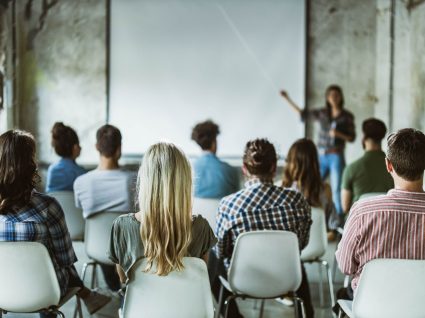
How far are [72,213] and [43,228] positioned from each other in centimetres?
162

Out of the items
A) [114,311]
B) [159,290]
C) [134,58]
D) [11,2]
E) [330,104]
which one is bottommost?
[114,311]

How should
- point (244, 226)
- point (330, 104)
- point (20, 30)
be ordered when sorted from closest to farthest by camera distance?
point (244, 226), point (330, 104), point (20, 30)

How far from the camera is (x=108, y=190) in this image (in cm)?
401

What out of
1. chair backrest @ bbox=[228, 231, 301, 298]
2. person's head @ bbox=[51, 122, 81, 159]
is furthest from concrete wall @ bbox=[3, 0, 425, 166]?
chair backrest @ bbox=[228, 231, 301, 298]

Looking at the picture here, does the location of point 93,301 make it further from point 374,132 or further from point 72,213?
point 374,132

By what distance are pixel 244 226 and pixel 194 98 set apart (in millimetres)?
4388

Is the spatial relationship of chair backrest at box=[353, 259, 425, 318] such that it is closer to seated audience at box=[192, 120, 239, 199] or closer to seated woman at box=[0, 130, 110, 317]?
seated woman at box=[0, 130, 110, 317]

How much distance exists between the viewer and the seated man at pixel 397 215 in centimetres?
240

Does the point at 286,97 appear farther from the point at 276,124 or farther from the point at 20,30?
the point at 20,30

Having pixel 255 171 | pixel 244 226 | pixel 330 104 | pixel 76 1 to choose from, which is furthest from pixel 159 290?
pixel 76 1

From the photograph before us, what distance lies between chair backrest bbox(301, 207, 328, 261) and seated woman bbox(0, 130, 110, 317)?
162 cm

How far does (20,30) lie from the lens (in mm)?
7445

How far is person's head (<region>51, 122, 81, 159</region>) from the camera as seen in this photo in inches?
177

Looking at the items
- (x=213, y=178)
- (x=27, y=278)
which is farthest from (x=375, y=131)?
(x=27, y=278)
